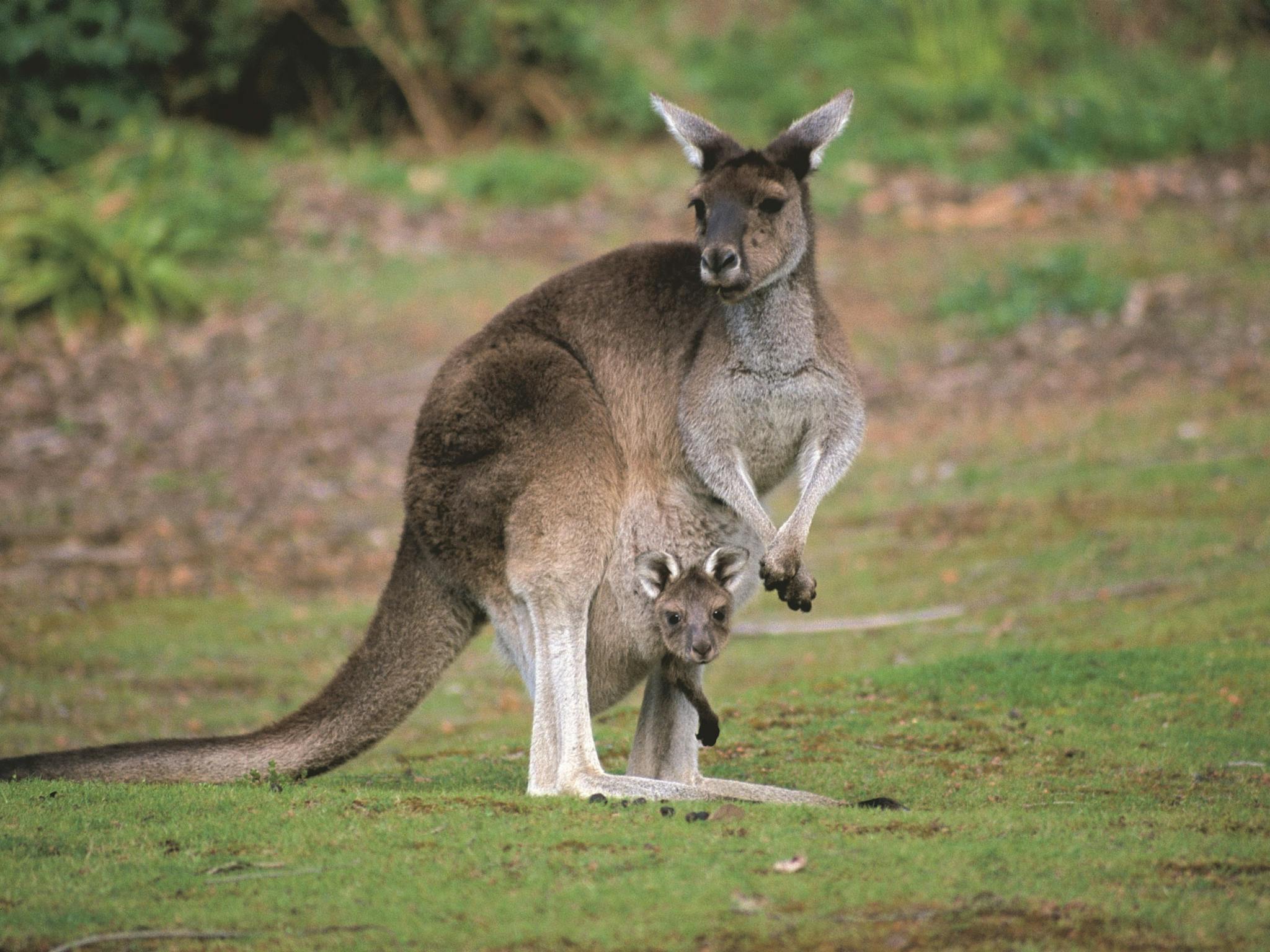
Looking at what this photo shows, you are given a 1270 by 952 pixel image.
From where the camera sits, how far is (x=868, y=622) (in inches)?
336

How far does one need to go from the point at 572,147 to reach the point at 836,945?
14.7 meters

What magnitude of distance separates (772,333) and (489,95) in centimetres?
1286

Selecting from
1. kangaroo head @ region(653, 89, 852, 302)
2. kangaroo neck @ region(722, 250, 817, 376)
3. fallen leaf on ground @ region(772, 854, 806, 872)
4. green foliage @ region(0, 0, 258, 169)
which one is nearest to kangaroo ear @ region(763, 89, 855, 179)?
kangaroo head @ region(653, 89, 852, 302)

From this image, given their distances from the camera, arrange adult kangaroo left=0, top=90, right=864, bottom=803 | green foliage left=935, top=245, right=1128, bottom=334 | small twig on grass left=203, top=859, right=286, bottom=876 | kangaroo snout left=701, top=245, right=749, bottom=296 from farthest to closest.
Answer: green foliage left=935, top=245, right=1128, bottom=334 < adult kangaroo left=0, top=90, right=864, bottom=803 < kangaroo snout left=701, top=245, right=749, bottom=296 < small twig on grass left=203, top=859, right=286, bottom=876

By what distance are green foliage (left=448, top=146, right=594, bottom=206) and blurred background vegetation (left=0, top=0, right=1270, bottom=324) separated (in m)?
0.02

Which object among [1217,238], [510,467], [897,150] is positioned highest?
[897,150]

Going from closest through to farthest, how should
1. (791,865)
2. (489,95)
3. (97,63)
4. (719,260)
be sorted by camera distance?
(791,865)
(719,260)
(97,63)
(489,95)

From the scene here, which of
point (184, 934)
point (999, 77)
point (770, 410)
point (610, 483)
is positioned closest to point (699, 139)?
point (770, 410)

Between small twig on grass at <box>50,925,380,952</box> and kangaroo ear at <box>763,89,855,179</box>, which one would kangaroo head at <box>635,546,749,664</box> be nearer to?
kangaroo ear at <box>763,89,855,179</box>

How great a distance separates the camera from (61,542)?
35.0ft

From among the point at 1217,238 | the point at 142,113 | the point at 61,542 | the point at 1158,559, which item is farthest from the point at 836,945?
the point at 142,113

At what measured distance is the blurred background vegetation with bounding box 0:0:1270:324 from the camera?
47.8ft

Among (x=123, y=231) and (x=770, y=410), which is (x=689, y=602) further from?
(x=123, y=231)

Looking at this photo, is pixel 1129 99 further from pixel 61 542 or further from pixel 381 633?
pixel 381 633
